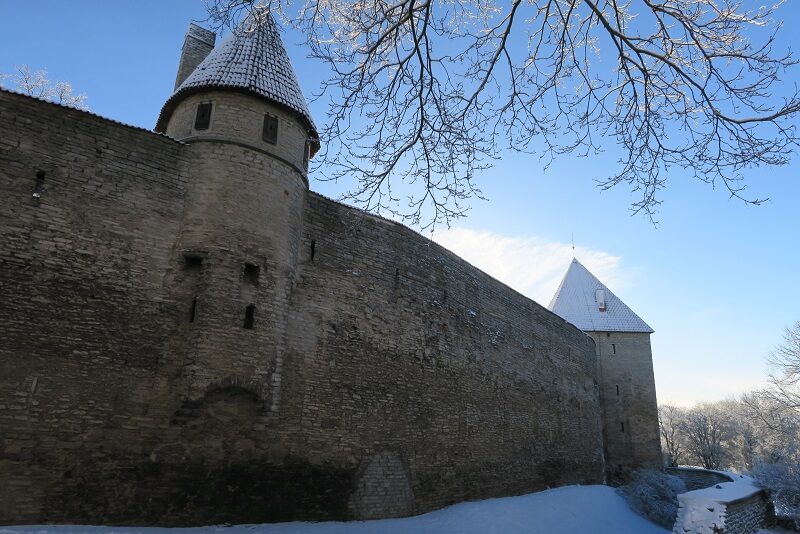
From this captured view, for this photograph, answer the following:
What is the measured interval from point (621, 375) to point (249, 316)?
2179 cm

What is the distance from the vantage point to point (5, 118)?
23.8 ft

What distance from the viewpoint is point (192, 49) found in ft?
38.2

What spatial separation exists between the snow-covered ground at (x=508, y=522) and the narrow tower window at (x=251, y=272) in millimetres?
3814

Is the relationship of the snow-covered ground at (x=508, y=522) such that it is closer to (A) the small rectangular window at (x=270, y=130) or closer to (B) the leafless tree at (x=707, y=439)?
(A) the small rectangular window at (x=270, y=130)

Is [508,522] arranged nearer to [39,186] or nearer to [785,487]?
[39,186]

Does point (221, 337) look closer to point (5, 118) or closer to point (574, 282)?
point (5, 118)

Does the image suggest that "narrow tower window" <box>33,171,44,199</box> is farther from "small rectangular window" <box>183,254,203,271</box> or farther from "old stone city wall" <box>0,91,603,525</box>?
"small rectangular window" <box>183,254,203,271</box>

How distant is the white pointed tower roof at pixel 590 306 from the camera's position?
26152mm

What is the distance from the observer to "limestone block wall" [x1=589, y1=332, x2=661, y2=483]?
23.8 m

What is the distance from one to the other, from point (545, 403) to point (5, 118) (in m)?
16.4

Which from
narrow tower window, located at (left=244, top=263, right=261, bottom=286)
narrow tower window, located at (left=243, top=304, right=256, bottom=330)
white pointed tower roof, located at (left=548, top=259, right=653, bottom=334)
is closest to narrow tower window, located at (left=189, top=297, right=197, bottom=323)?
narrow tower window, located at (left=243, top=304, right=256, bottom=330)

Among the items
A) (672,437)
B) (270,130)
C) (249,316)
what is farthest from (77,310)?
(672,437)

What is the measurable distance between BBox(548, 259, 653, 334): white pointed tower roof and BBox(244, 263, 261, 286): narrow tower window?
20981mm

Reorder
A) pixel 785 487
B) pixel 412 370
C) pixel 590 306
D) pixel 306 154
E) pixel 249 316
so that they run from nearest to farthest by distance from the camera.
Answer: pixel 249 316
pixel 306 154
pixel 412 370
pixel 785 487
pixel 590 306
